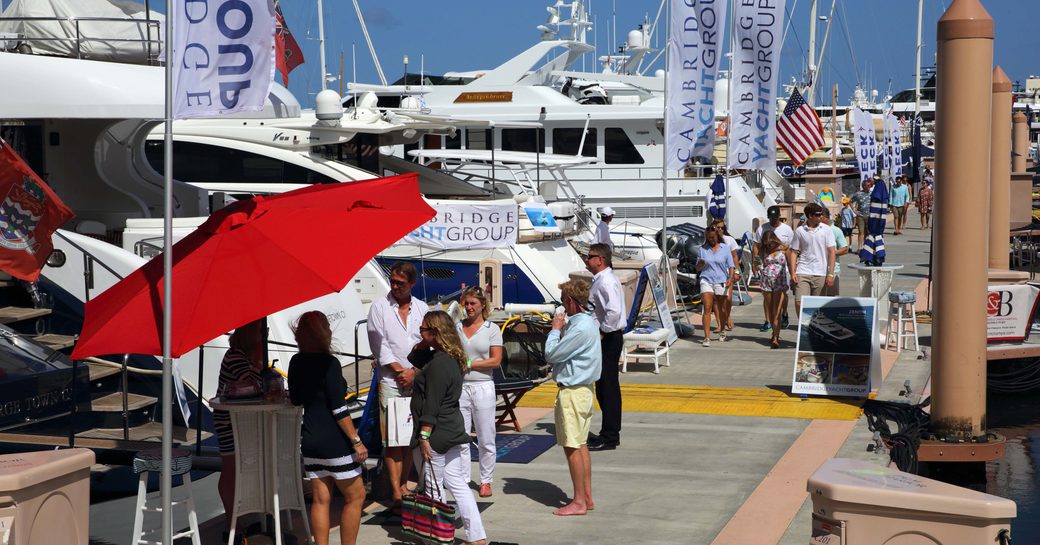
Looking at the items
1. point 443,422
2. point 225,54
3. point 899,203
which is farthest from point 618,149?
point 225,54

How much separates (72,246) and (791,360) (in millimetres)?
8321

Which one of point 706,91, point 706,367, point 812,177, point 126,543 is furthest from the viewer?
point 812,177

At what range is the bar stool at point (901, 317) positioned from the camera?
48.4 ft

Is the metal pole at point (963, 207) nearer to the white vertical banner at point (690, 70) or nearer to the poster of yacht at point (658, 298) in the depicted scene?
the poster of yacht at point (658, 298)

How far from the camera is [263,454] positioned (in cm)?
719

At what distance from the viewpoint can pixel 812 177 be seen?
3684cm

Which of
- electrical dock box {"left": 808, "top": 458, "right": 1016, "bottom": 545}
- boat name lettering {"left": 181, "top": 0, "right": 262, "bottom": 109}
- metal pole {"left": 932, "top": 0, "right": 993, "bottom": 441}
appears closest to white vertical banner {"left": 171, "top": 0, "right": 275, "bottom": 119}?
boat name lettering {"left": 181, "top": 0, "right": 262, "bottom": 109}

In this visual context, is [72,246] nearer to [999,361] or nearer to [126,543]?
[126,543]

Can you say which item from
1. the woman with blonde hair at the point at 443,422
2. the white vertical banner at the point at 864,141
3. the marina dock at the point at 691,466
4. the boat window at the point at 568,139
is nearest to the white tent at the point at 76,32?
the marina dock at the point at 691,466

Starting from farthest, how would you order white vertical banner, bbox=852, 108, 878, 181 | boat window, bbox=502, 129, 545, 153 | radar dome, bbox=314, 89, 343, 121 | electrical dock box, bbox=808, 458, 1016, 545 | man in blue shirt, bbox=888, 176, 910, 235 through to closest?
man in blue shirt, bbox=888, 176, 910, 235, white vertical banner, bbox=852, 108, 878, 181, boat window, bbox=502, 129, 545, 153, radar dome, bbox=314, 89, 343, 121, electrical dock box, bbox=808, 458, 1016, 545

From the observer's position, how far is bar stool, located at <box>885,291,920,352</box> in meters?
14.7

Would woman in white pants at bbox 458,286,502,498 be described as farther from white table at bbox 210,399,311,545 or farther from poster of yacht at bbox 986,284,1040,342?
poster of yacht at bbox 986,284,1040,342

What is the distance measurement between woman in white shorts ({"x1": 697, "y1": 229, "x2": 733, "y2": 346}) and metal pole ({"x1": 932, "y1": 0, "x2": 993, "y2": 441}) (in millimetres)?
5855

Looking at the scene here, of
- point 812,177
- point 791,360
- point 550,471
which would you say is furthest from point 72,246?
point 812,177
